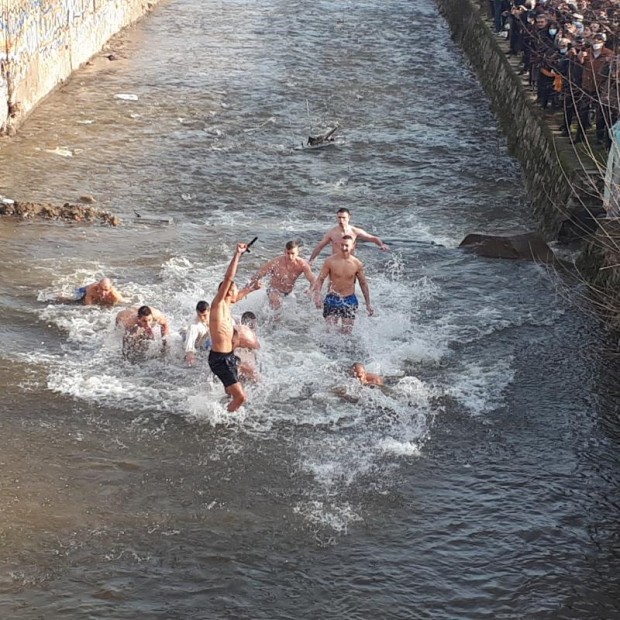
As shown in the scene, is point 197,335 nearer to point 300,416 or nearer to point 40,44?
point 300,416

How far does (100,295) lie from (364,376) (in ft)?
12.3

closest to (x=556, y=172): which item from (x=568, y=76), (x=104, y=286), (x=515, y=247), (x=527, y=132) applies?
(x=568, y=76)

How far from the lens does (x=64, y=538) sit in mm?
8914

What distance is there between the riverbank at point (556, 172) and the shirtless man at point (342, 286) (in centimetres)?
266

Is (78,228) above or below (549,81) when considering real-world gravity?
below

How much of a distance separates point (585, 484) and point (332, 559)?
270 cm

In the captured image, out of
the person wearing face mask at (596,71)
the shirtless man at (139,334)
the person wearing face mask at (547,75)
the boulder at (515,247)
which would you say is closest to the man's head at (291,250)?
the shirtless man at (139,334)

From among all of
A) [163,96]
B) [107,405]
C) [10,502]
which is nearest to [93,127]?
[163,96]

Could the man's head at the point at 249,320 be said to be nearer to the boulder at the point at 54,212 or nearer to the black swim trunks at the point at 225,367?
the black swim trunks at the point at 225,367

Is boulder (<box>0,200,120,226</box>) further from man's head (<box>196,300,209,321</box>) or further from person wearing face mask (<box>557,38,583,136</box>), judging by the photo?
person wearing face mask (<box>557,38,583,136</box>)

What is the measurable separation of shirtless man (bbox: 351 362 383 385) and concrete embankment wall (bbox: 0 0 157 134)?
37.5 feet

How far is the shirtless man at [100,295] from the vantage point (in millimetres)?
13297

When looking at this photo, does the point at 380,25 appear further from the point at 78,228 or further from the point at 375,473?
the point at 375,473

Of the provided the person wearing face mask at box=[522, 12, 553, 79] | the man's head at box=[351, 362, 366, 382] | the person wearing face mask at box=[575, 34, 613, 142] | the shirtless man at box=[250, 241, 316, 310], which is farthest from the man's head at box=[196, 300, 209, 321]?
the person wearing face mask at box=[522, 12, 553, 79]
